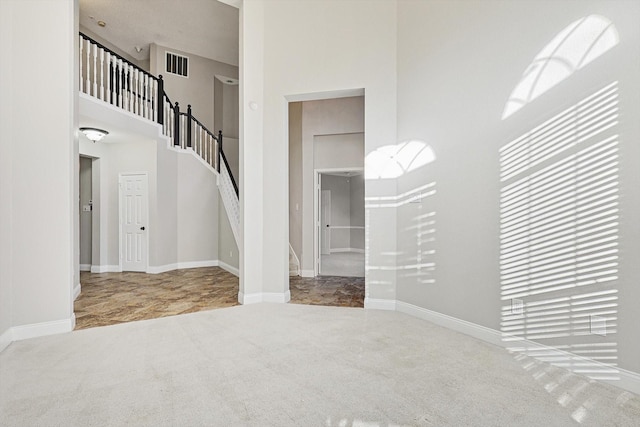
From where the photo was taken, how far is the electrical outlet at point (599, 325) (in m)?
2.37

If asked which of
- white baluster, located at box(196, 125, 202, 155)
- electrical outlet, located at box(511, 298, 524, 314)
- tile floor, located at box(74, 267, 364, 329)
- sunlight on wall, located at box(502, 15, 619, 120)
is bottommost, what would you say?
tile floor, located at box(74, 267, 364, 329)

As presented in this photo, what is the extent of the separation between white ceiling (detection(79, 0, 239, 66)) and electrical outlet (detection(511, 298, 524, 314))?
23.4 feet

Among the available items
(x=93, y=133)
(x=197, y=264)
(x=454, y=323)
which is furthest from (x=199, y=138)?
(x=454, y=323)

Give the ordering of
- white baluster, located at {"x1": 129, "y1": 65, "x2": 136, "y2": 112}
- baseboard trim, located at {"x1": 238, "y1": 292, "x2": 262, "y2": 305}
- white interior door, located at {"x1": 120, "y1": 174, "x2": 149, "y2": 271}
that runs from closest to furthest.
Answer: baseboard trim, located at {"x1": 238, "y1": 292, "x2": 262, "y2": 305} → white baluster, located at {"x1": 129, "y1": 65, "x2": 136, "y2": 112} → white interior door, located at {"x1": 120, "y1": 174, "x2": 149, "y2": 271}

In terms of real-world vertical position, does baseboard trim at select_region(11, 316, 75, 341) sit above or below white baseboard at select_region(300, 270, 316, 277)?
above

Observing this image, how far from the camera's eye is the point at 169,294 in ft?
16.7

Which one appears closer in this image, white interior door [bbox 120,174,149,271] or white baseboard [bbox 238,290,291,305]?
white baseboard [bbox 238,290,291,305]

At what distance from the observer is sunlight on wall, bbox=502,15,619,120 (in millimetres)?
2391

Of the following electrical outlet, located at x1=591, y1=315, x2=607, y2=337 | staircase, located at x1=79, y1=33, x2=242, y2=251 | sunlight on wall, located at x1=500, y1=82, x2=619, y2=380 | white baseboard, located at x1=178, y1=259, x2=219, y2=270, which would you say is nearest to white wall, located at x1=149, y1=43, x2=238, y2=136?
staircase, located at x1=79, y1=33, x2=242, y2=251

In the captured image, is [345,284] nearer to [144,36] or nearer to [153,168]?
[153,168]

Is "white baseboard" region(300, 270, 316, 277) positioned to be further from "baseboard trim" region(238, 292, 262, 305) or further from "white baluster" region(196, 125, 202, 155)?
"white baluster" region(196, 125, 202, 155)

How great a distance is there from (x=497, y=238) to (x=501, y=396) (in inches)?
55.4

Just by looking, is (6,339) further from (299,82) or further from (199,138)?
(199,138)

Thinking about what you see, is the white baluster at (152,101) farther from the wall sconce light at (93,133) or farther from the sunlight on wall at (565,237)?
the sunlight on wall at (565,237)
